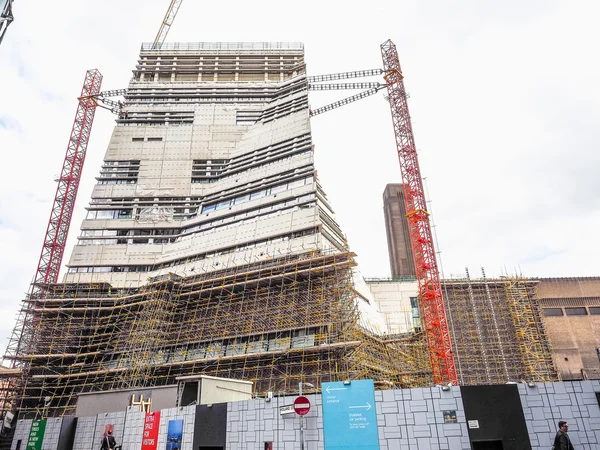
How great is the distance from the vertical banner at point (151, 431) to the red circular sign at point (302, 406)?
8714 millimetres

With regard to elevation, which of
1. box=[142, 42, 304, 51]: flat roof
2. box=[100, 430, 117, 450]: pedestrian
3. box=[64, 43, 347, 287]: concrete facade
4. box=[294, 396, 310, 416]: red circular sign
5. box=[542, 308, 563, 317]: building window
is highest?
box=[142, 42, 304, 51]: flat roof

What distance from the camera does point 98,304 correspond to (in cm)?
4575

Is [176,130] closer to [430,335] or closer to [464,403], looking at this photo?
[430,335]

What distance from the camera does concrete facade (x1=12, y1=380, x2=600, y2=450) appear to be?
13.2m

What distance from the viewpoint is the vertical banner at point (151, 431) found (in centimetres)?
1839

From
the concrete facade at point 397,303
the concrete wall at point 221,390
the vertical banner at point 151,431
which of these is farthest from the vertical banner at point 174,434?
the concrete facade at point 397,303

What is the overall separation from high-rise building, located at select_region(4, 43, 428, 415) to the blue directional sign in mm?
16917

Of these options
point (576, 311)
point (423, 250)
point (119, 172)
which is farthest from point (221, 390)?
point (576, 311)

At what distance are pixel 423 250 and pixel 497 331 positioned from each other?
45.9 feet

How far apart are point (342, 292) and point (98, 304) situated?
91.3 ft

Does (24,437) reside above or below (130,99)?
below

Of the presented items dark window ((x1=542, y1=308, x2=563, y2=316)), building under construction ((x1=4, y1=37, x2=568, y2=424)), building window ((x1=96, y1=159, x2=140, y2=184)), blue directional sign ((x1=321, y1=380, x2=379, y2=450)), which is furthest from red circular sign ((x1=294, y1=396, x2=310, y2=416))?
building window ((x1=96, y1=159, x2=140, y2=184))

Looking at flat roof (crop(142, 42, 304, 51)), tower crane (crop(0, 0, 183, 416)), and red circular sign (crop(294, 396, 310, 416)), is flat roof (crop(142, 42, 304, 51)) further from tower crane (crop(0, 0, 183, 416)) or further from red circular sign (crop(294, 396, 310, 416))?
red circular sign (crop(294, 396, 310, 416))

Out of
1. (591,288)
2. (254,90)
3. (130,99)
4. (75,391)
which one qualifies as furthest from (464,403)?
(130,99)
